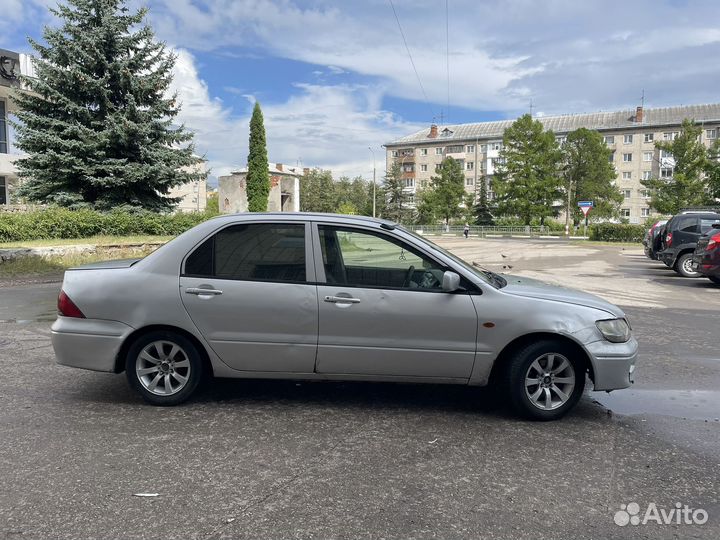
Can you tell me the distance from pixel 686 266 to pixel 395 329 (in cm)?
1569

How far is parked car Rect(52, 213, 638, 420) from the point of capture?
14.3 ft

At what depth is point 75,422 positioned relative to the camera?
4.31 metres

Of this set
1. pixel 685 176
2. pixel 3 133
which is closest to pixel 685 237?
pixel 685 176

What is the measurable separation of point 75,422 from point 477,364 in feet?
10.6

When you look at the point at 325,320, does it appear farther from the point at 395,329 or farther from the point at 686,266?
the point at 686,266

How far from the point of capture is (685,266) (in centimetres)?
1669

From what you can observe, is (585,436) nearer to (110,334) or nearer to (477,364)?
(477,364)

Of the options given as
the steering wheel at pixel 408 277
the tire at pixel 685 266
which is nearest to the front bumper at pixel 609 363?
the steering wheel at pixel 408 277

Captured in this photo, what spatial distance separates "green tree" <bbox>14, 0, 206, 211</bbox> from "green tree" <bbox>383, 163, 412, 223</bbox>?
178ft

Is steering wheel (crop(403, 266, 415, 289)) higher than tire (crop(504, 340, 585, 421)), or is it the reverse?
steering wheel (crop(403, 266, 415, 289))

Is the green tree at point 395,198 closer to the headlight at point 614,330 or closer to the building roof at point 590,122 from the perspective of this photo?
the building roof at point 590,122

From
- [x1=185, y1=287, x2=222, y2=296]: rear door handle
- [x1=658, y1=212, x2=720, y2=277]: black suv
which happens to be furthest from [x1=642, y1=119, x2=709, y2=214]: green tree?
[x1=185, y1=287, x2=222, y2=296]: rear door handle

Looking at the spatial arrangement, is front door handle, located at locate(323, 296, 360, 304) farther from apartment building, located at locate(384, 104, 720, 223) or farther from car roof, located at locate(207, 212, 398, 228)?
apartment building, located at locate(384, 104, 720, 223)

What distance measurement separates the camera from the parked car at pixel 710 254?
43.1 feet
